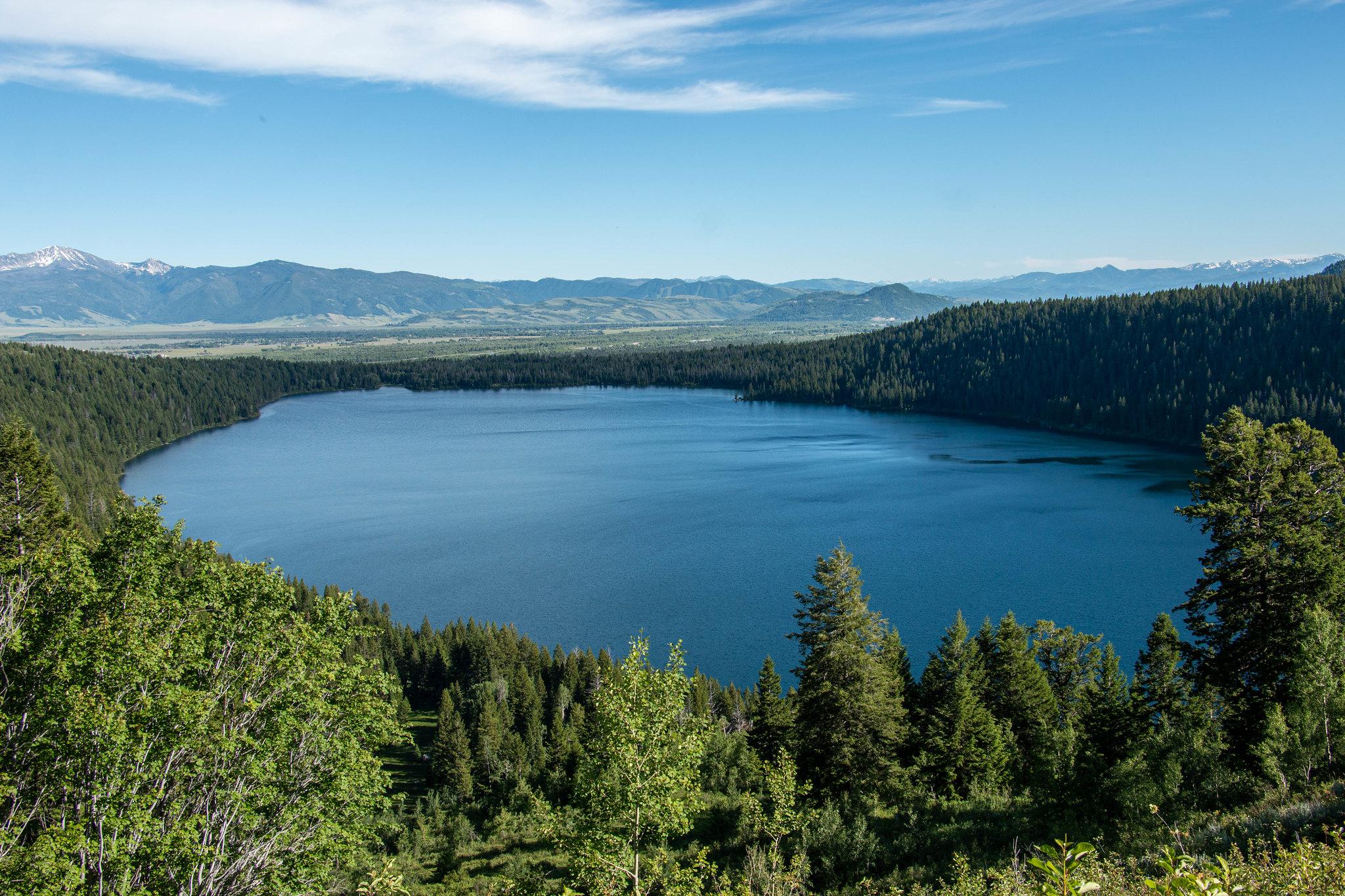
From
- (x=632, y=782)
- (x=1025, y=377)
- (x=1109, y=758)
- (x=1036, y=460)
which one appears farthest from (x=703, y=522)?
(x=1025, y=377)

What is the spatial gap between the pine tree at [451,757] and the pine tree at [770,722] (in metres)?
10.9

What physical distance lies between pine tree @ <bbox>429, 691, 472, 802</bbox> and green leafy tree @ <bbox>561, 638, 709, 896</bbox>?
74.9 ft

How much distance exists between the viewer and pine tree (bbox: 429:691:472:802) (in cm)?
3325

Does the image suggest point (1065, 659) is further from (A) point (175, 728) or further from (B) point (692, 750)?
(A) point (175, 728)

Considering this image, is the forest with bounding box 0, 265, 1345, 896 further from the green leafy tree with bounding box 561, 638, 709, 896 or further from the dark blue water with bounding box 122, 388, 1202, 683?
the dark blue water with bounding box 122, 388, 1202, 683

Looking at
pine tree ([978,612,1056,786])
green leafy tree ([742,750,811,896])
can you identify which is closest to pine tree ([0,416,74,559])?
green leafy tree ([742,750,811,896])

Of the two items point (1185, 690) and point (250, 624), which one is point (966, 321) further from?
point (250, 624)

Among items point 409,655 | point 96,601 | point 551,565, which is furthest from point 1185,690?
point 551,565

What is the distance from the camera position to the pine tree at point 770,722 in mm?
29594

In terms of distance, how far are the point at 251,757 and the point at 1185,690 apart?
25.4m

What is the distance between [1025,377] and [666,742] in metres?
141

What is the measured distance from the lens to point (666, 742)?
1205 cm

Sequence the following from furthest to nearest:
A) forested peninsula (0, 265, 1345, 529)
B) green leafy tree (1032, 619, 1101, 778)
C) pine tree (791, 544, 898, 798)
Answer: forested peninsula (0, 265, 1345, 529) < green leafy tree (1032, 619, 1101, 778) < pine tree (791, 544, 898, 798)

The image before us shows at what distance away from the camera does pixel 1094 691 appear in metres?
28.9
